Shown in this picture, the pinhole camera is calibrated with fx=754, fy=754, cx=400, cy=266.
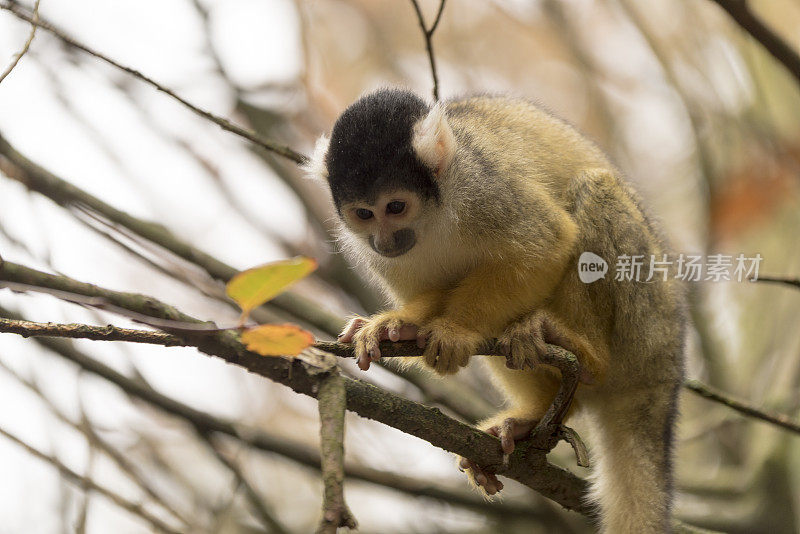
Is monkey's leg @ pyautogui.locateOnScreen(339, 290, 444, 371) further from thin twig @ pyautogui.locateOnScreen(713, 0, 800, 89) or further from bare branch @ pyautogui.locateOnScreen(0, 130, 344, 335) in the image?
thin twig @ pyautogui.locateOnScreen(713, 0, 800, 89)

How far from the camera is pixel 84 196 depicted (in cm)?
290

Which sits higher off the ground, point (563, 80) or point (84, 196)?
point (563, 80)

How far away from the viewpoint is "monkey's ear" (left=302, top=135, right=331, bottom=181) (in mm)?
3285

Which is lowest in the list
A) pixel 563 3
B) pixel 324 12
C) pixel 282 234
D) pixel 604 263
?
pixel 604 263

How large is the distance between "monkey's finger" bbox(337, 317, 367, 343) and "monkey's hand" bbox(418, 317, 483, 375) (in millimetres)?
255

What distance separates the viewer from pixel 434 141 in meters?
3.00

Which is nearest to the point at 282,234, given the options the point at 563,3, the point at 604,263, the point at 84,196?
the point at 84,196

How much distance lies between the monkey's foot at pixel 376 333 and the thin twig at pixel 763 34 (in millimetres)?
1637

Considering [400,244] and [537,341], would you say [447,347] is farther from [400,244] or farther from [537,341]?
[400,244]

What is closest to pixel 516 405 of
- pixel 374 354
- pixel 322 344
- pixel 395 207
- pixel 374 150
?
pixel 395 207

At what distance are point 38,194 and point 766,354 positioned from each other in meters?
5.18

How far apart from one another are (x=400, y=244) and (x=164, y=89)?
Answer: 1089 millimetres

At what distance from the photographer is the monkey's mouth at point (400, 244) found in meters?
3.07

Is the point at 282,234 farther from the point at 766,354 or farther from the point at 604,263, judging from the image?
the point at 766,354
